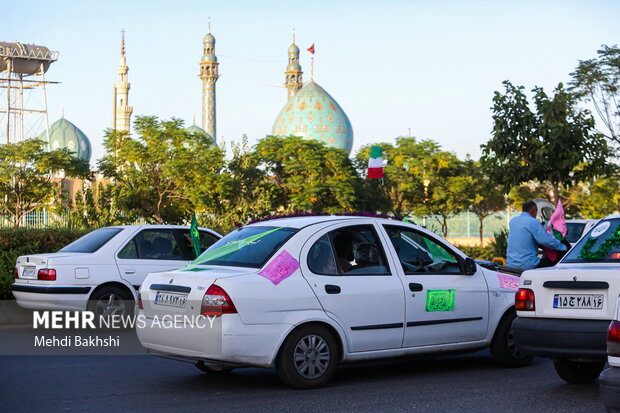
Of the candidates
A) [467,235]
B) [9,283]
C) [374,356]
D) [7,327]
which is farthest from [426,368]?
[467,235]

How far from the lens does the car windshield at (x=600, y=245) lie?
25.9ft

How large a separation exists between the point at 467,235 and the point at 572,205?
629 inches

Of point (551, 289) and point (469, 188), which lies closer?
point (551, 289)

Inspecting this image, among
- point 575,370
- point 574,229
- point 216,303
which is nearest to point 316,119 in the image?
point 574,229

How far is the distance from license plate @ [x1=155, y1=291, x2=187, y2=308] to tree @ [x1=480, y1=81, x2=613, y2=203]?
53.3 ft

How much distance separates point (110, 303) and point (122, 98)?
354ft

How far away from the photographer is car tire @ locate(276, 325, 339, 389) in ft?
25.3

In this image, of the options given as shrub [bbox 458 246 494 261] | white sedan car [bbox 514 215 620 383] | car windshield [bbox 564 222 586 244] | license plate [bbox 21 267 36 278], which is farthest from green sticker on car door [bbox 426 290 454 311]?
shrub [bbox 458 246 494 261]

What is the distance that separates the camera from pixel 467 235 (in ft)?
229

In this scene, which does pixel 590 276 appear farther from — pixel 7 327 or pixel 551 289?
pixel 7 327

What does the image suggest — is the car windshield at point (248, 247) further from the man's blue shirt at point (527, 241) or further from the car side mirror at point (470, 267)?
the man's blue shirt at point (527, 241)

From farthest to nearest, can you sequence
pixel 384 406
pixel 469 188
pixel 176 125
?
pixel 469 188 → pixel 176 125 → pixel 384 406

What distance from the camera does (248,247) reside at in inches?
330

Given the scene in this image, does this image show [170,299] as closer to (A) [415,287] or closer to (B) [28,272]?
(A) [415,287]
